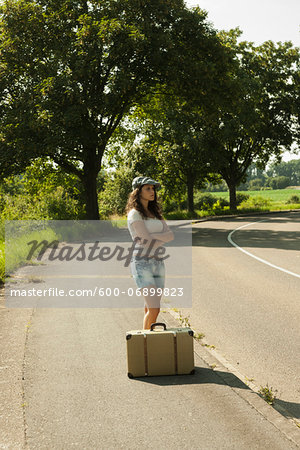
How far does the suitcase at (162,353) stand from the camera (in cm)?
501

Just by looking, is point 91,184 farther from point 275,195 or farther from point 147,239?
point 275,195

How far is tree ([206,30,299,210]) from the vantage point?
136 ft

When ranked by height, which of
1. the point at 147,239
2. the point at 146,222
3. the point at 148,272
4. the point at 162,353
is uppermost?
the point at 146,222

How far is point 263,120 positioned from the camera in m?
44.4

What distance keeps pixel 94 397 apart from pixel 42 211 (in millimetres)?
19820

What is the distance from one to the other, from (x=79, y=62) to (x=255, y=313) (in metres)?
17.0

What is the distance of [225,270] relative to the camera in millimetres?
12469

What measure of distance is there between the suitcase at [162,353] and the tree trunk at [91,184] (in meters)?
22.3

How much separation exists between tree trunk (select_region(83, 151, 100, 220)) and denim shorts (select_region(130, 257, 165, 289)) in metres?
21.8

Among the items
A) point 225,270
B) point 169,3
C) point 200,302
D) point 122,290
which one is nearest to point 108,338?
point 200,302

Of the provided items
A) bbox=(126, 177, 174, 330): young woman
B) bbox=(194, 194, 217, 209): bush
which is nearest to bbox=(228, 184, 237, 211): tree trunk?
bbox=(194, 194, 217, 209): bush

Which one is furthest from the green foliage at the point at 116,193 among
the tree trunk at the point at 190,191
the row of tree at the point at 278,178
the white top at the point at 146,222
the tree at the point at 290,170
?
the tree at the point at 290,170

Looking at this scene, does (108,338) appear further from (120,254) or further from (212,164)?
(212,164)

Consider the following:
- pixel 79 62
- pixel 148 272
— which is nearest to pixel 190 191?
pixel 79 62
